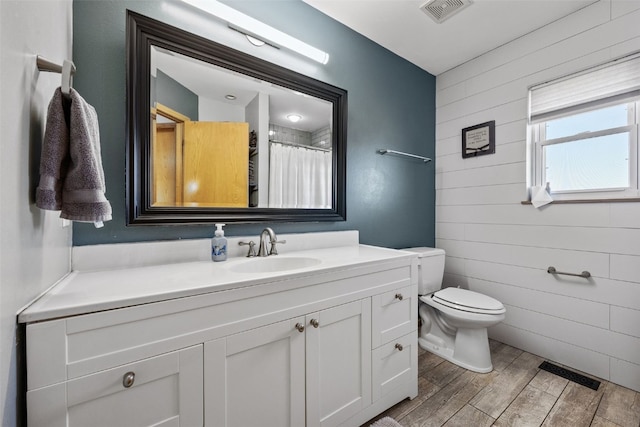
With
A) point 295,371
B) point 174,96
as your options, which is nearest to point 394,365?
point 295,371

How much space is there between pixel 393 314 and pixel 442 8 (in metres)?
1.88

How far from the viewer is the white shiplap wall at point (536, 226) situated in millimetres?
1572

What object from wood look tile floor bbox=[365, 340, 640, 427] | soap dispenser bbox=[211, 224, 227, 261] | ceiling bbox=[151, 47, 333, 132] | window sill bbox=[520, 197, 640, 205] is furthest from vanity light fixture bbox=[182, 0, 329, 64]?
wood look tile floor bbox=[365, 340, 640, 427]

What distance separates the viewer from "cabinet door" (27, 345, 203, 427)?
0.64 m

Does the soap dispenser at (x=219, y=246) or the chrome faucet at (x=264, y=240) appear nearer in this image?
the soap dispenser at (x=219, y=246)

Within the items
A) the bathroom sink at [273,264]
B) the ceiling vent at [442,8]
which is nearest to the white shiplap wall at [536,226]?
the ceiling vent at [442,8]

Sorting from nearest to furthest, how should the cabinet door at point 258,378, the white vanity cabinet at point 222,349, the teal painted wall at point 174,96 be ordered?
→ the white vanity cabinet at point 222,349 < the cabinet door at point 258,378 < the teal painted wall at point 174,96

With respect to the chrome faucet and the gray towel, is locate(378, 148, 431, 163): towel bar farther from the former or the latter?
the gray towel

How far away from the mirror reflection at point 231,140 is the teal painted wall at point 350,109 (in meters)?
0.14

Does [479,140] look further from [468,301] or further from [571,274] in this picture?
[468,301]

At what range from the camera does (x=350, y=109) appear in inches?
74.3

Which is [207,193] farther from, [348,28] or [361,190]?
[348,28]

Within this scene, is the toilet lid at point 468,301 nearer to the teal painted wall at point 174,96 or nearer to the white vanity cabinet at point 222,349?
the white vanity cabinet at point 222,349

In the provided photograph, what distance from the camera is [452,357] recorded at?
1848 millimetres
